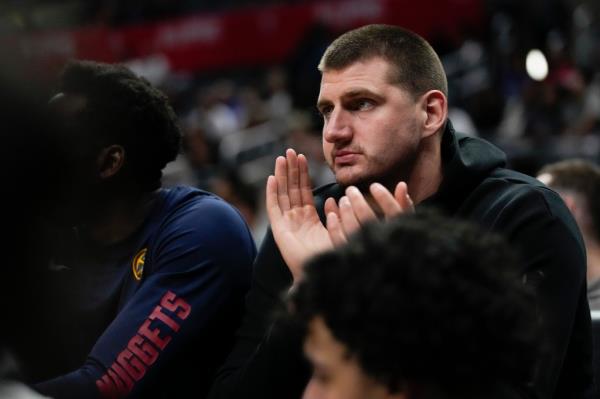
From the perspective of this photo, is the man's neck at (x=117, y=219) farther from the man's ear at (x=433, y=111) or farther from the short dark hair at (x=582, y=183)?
the short dark hair at (x=582, y=183)

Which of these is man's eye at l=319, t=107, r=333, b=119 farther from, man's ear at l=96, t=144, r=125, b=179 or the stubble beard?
man's ear at l=96, t=144, r=125, b=179

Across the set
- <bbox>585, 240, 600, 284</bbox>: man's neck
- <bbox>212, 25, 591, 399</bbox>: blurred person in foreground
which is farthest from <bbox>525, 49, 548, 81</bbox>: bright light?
<bbox>212, 25, 591, 399</bbox>: blurred person in foreground

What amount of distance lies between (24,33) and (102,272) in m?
1.53

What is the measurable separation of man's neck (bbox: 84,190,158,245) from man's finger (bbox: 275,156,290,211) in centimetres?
53

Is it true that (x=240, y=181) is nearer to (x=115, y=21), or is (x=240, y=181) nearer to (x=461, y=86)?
(x=461, y=86)

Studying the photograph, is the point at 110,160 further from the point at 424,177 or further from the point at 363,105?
the point at 424,177

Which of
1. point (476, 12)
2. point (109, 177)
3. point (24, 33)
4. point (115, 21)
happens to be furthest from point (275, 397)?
point (115, 21)

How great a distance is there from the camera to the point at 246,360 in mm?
2609

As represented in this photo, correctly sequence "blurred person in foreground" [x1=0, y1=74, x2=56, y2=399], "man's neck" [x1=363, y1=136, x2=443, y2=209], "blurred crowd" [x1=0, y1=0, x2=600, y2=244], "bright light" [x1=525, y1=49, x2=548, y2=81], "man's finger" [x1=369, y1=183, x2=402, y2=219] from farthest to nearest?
"blurred crowd" [x1=0, y1=0, x2=600, y2=244]
"bright light" [x1=525, y1=49, x2=548, y2=81]
"man's neck" [x1=363, y1=136, x2=443, y2=209]
"man's finger" [x1=369, y1=183, x2=402, y2=219]
"blurred person in foreground" [x1=0, y1=74, x2=56, y2=399]

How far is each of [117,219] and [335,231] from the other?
99cm

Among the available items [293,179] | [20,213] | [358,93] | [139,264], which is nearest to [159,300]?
[139,264]

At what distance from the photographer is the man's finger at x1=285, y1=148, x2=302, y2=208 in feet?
8.73

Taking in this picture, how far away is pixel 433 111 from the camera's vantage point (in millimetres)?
2891

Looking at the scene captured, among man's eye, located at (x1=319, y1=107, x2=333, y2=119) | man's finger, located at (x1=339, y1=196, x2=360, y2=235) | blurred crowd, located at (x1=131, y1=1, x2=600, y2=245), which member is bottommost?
blurred crowd, located at (x1=131, y1=1, x2=600, y2=245)
